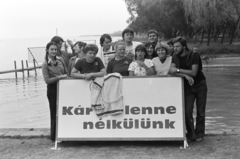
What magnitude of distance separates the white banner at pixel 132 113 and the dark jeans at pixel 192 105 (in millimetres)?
178

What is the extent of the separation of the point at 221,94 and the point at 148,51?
7247 mm

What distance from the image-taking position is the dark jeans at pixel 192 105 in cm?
543

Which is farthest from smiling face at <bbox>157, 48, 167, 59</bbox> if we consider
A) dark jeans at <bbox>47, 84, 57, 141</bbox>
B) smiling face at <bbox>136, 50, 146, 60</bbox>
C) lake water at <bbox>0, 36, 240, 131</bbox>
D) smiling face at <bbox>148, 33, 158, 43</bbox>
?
lake water at <bbox>0, 36, 240, 131</bbox>

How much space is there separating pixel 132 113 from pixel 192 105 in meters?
1.04

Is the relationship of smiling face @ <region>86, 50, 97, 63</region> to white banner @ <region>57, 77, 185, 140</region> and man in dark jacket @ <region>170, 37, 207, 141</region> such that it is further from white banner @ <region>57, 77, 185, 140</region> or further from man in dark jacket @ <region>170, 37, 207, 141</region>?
man in dark jacket @ <region>170, 37, 207, 141</region>

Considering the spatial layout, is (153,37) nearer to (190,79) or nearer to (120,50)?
(120,50)

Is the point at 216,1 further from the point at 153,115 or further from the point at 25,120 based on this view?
the point at 153,115

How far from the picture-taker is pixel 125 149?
527 cm

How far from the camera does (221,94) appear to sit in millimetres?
12227

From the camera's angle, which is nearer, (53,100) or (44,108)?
(53,100)

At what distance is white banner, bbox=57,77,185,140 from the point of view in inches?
210

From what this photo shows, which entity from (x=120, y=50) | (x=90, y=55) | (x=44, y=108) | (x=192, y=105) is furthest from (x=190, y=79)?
(x=44, y=108)

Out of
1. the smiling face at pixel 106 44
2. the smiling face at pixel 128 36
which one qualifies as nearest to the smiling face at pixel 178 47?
the smiling face at pixel 128 36

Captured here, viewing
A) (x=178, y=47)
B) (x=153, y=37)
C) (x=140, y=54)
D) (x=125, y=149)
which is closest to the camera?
(x=125, y=149)
